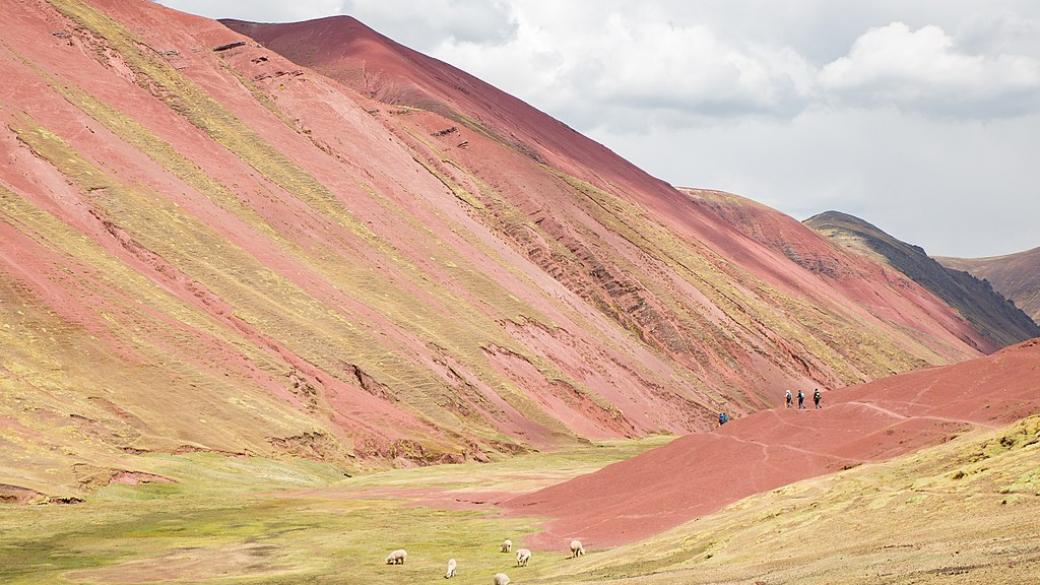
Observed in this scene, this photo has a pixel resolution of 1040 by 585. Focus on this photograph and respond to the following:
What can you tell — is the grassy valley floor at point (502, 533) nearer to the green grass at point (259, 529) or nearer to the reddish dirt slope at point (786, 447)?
the green grass at point (259, 529)

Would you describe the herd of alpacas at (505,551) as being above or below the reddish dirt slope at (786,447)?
below

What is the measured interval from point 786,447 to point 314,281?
186 ft

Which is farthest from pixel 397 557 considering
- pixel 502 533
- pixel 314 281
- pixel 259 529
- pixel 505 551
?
pixel 314 281

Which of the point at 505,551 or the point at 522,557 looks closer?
the point at 522,557

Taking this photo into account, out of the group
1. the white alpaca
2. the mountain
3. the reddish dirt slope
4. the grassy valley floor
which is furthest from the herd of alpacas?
the mountain

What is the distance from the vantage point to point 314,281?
97.6 metres

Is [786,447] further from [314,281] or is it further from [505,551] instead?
[314,281]

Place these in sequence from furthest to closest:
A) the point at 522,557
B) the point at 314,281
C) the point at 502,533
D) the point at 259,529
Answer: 1. the point at 314,281
2. the point at 259,529
3. the point at 502,533
4. the point at 522,557

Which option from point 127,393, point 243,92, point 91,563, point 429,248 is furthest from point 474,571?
point 243,92

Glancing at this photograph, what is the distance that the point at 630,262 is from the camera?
13888cm

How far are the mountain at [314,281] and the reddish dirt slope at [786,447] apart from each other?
1006 inches

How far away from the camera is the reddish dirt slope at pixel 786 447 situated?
146ft

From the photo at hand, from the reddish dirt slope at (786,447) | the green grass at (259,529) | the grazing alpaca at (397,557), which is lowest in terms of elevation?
the green grass at (259,529)

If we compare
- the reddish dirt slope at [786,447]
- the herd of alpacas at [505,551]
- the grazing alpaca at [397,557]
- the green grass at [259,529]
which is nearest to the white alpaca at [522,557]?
the herd of alpacas at [505,551]
